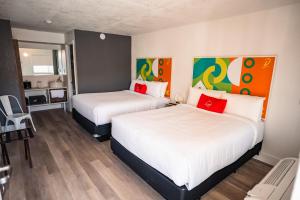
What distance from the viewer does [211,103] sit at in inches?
119

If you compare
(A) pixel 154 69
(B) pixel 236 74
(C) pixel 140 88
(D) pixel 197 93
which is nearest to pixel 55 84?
(C) pixel 140 88

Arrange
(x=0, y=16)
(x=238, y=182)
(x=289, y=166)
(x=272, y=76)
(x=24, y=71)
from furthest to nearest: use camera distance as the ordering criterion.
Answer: (x=24, y=71) < (x=0, y=16) < (x=272, y=76) < (x=238, y=182) < (x=289, y=166)

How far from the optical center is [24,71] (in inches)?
195

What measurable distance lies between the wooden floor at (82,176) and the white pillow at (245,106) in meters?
0.81

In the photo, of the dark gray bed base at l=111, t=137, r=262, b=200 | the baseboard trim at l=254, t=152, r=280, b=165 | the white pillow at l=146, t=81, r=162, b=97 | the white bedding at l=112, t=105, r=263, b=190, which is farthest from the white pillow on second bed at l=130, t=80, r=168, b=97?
the baseboard trim at l=254, t=152, r=280, b=165

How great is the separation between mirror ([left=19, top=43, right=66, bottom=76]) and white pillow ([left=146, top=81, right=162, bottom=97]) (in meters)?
2.97

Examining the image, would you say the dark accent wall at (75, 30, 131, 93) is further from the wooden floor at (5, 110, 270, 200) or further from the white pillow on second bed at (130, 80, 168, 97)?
the wooden floor at (5, 110, 270, 200)

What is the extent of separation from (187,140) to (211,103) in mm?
1422

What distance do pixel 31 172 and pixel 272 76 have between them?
3.84 metres

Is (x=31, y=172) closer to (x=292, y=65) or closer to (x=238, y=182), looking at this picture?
(x=238, y=182)

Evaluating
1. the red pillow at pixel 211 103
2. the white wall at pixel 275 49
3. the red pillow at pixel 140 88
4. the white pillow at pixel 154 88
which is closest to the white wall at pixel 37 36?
the red pillow at pixel 140 88

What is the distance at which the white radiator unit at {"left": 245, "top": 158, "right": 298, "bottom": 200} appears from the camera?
4.29 feet

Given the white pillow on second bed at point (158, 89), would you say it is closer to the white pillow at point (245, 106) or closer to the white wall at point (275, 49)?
the white wall at point (275, 49)

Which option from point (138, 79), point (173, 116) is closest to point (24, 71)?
point (138, 79)
